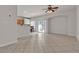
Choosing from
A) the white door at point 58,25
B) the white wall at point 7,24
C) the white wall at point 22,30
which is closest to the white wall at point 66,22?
the white door at point 58,25

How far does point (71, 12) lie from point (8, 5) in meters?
8.00

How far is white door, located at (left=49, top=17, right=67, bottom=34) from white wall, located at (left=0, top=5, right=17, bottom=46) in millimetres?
9011

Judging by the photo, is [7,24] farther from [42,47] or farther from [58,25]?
[58,25]

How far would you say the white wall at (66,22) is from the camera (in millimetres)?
12719

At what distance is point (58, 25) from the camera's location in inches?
667

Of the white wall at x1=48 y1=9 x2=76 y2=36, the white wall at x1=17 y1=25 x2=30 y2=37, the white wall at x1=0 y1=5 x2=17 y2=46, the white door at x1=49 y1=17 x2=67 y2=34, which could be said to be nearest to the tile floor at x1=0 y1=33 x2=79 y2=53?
the white wall at x1=0 y1=5 x2=17 y2=46

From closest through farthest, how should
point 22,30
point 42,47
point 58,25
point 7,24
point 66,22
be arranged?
1. point 42,47
2. point 7,24
3. point 22,30
4. point 66,22
5. point 58,25

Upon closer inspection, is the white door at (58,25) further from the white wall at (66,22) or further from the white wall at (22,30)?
the white wall at (22,30)

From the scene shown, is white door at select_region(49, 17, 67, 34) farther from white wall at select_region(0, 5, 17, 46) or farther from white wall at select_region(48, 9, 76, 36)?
white wall at select_region(0, 5, 17, 46)

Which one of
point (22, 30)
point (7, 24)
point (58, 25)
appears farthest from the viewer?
point (58, 25)

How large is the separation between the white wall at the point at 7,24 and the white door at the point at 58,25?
355 inches

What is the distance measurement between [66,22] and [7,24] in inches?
370

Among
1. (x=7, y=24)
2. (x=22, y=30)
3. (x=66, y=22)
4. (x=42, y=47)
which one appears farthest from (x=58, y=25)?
(x=42, y=47)
